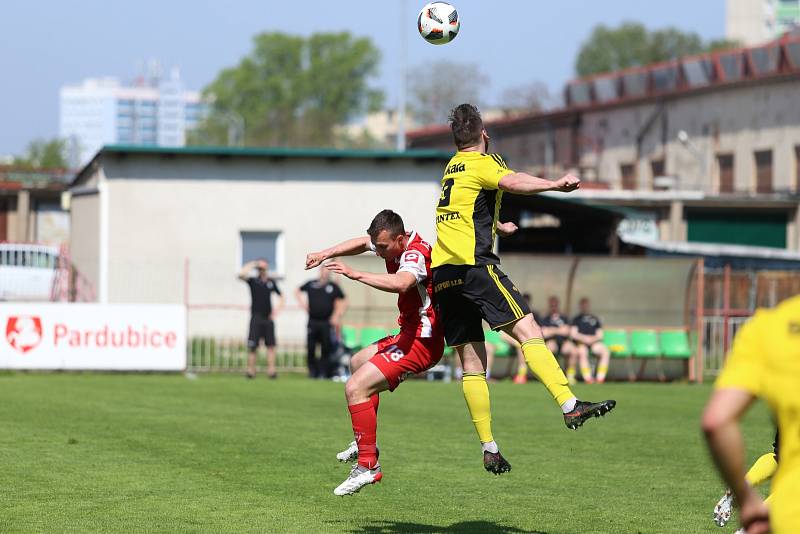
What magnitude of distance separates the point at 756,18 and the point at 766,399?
119412mm

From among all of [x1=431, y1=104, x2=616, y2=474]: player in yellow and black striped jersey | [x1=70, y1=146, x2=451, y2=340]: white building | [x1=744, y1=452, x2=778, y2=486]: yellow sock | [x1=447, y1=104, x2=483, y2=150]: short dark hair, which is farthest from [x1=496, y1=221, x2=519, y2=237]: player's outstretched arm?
[x1=70, y1=146, x2=451, y2=340]: white building

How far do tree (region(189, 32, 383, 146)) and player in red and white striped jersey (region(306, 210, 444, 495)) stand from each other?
385 ft

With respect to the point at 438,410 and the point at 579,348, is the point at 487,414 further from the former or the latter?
the point at 579,348

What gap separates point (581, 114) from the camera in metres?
67.4

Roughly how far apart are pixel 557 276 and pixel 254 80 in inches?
4089

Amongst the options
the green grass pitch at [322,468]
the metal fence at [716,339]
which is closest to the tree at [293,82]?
the metal fence at [716,339]

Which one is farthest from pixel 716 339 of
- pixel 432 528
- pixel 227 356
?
pixel 432 528

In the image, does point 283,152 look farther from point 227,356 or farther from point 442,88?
point 442,88

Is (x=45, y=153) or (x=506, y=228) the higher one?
(x=45, y=153)

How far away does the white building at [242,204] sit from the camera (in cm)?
3064

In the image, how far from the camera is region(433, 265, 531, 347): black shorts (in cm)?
873

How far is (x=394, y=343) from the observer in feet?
29.6

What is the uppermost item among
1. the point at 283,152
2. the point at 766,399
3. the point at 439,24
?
the point at 283,152

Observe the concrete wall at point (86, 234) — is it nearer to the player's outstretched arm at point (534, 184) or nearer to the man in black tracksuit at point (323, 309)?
the man in black tracksuit at point (323, 309)
